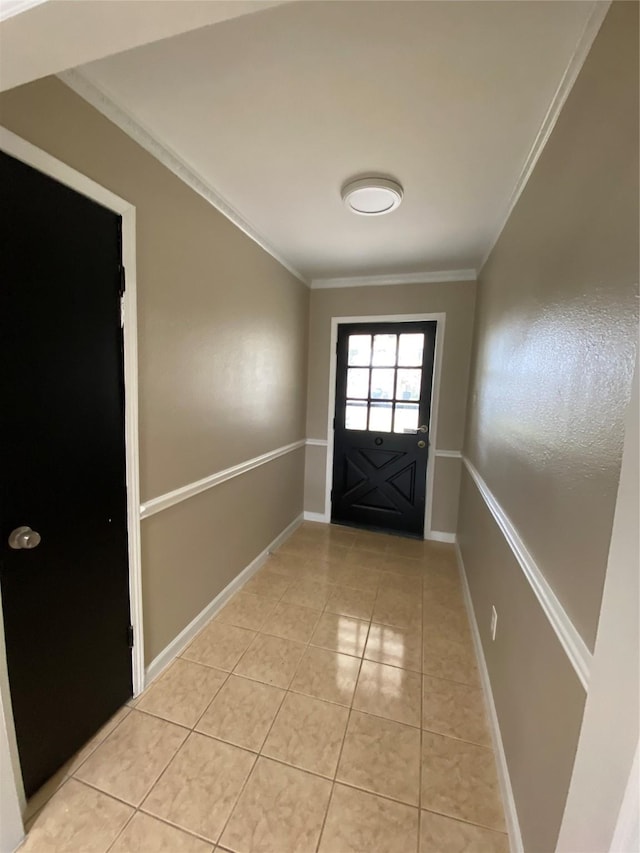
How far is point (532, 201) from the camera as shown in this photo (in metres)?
1.49

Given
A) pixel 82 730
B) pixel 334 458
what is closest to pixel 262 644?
pixel 82 730

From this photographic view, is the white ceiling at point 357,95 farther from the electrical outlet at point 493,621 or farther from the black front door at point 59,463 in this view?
the electrical outlet at point 493,621

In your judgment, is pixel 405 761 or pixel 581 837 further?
pixel 405 761

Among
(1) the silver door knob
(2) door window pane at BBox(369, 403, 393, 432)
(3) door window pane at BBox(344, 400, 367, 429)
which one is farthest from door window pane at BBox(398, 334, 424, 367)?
(1) the silver door knob

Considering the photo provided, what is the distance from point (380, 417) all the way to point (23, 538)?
2859 mm

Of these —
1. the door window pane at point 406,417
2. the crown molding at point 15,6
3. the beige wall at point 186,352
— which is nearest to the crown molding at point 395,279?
the beige wall at point 186,352

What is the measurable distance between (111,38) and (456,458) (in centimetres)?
326

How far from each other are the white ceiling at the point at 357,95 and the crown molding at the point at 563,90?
0.02 metres

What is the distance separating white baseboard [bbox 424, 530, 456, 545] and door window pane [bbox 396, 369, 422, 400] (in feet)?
4.36

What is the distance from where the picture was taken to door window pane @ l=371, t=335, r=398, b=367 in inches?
132

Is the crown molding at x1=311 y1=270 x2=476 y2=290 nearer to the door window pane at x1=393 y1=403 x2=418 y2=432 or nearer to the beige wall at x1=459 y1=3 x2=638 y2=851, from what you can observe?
the door window pane at x1=393 y1=403 x2=418 y2=432

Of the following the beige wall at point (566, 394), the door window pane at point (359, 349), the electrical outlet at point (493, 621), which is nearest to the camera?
the beige wall at point (566, 394)

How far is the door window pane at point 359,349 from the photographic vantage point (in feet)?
11.2

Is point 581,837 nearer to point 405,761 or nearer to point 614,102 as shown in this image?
point 405,761
